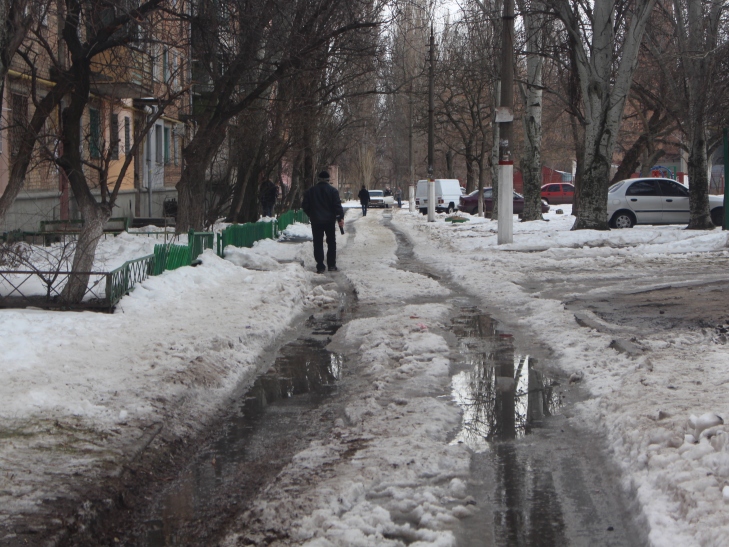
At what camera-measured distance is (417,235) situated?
89.4 feet

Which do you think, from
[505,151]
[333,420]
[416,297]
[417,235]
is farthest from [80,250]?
[417,235]

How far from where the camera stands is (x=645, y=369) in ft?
19.8

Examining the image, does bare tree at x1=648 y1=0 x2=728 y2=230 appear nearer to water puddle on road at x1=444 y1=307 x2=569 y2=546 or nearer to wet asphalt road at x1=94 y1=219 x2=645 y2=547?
water puddle on road at x1=444 y1=307 x2=569 y2=546

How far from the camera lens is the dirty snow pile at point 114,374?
4391 millimetres

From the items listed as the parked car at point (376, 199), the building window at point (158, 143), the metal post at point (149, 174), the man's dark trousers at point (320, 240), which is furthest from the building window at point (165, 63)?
the parked car at point (376, 199)

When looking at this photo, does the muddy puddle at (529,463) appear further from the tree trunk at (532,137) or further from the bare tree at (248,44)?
the tree trunk at (532,137)

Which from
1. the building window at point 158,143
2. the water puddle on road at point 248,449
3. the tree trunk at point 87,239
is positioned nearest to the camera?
the water puddle on road at point 248,449

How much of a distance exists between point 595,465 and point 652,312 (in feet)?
16.7

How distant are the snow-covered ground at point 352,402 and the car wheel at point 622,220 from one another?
45.5 ft

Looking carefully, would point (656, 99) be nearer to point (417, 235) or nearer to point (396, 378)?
point (417, 235)

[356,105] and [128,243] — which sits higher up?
[356,105]

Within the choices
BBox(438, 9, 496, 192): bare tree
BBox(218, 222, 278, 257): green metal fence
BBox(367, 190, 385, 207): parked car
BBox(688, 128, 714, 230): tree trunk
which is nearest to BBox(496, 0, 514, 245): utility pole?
BBox(438, 9, 496, 192): bare tree

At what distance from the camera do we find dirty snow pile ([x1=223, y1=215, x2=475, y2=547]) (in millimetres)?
3609

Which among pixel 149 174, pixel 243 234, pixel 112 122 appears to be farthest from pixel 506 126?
pixel 149 174
